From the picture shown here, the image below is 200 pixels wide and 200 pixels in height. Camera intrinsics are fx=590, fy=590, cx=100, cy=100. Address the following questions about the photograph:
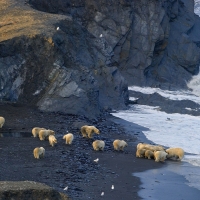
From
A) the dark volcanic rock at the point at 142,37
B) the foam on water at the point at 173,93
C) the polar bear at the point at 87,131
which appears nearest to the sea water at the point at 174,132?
the polar bear at the point at 87,131

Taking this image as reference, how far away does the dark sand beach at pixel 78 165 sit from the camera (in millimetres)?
13541

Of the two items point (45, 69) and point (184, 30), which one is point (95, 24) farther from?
point (45, 69)

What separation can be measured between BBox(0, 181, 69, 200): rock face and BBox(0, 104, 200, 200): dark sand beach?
3349mm

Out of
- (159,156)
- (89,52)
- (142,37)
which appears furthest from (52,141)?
(142,37)

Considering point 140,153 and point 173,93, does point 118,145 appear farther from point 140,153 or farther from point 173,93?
point 173,93

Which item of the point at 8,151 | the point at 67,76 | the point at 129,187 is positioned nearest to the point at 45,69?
the point at 67,76

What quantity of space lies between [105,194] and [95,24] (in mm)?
31636

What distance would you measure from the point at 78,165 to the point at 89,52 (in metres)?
16.5

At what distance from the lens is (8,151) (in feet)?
54.9

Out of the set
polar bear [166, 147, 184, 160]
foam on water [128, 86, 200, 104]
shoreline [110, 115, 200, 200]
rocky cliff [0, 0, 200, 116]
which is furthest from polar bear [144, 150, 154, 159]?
foam on water [128, 86, 200, 104]

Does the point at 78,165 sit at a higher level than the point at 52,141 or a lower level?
lower

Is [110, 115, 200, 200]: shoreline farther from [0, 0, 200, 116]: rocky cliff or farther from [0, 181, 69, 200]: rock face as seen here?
[0, 0, 200, 116]: rocky cliff

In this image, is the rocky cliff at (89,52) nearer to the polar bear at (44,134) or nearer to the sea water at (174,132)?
the sea water at (174,132)

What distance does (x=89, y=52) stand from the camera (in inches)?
1250
